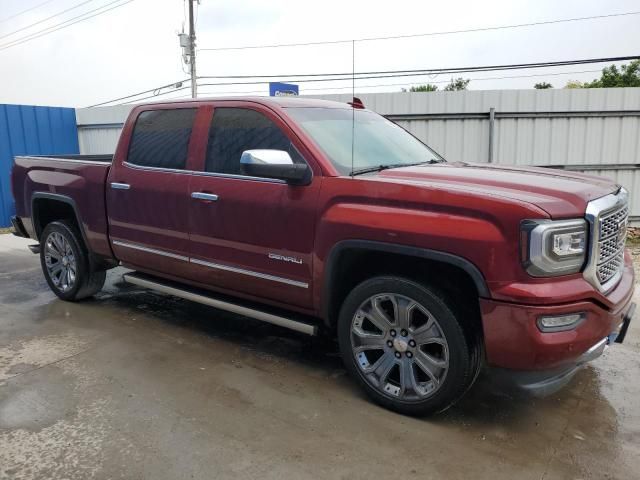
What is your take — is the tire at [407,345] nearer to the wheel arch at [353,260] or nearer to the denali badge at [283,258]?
the wheel arch at [353,260]

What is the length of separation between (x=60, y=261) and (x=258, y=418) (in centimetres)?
345

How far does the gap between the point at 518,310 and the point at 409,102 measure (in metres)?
7.42

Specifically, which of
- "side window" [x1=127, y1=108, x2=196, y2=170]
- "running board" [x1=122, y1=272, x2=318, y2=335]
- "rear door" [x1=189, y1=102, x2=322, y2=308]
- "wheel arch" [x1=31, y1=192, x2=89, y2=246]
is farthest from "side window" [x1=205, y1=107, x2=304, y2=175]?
"wheel arch" [x1=31, y1=192, x2=89, y2=246]

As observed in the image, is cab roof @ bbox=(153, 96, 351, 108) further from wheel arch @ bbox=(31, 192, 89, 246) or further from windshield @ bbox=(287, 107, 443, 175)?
wheel arch @ bbox=(31, 192, 89, 246)

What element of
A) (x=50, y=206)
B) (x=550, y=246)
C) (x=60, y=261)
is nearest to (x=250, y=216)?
(x=550, y=246)

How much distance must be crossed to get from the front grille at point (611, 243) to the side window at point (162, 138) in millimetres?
3038

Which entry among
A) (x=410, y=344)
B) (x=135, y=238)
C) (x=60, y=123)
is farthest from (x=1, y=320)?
(x=60, y=123)

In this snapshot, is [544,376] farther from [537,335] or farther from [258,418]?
[258,418]

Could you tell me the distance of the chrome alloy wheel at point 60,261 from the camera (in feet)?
18.2

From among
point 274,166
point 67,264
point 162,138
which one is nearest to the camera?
point 274,166

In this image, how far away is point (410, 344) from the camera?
3246 mm

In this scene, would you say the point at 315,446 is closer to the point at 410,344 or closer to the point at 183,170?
the point at 410,344

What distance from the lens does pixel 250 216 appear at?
12.5 ft

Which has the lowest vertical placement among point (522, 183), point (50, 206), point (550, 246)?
point (50, 206)
